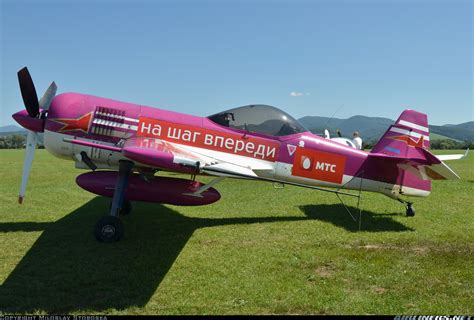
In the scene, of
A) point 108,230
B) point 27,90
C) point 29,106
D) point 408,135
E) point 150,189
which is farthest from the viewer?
point 408,135

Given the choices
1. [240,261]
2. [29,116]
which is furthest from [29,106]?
[240,261]

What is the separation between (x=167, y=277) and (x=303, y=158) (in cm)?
405

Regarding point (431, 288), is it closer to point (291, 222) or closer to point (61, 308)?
point (291, 222)

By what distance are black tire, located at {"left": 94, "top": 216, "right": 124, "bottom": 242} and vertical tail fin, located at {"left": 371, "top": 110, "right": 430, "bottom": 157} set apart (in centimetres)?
641

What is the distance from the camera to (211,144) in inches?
283

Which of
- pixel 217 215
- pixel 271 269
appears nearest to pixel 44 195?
pixel 217 215

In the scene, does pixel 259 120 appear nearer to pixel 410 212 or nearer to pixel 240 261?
pixel 240 261

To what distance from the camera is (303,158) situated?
24.9ft

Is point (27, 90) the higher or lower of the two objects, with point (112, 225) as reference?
higher

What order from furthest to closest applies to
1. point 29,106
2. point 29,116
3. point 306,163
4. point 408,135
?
point 408,135, point 306,163, point 29,116, point 29,106

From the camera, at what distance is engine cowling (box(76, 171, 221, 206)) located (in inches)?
292

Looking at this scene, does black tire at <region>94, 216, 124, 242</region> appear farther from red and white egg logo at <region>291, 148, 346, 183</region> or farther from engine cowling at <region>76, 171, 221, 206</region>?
red and white egg logo at <region>291, 148, 346, 183</region>

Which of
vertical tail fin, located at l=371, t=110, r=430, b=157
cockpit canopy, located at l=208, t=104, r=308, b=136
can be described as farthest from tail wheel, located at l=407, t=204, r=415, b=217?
cockpit canopy, located at l=208, t=104, r=308, b=136

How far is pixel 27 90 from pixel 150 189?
10.4 ft
